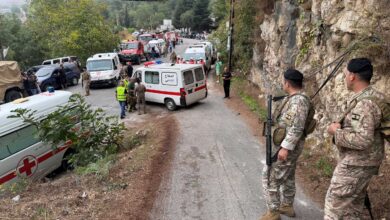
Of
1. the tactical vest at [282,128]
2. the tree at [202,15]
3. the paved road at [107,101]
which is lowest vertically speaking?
the paved road at [107,101]

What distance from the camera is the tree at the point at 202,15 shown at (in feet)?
249

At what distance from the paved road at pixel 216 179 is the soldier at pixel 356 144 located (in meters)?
1.44

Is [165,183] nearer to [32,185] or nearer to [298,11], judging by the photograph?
[32,185]

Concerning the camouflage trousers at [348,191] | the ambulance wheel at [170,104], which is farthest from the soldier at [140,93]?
the camouflage trousers at [348,191]

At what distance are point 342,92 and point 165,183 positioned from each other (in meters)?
3.96

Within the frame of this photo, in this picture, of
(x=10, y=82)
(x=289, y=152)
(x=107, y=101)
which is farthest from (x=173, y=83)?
(x=289, y=152)

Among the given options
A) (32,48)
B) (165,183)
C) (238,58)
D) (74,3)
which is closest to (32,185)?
(165,183)

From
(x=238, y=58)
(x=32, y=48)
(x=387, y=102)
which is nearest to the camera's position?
(x=387, y=102)

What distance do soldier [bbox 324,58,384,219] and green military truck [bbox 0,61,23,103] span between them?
18.0 m

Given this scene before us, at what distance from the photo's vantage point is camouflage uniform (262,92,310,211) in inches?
169

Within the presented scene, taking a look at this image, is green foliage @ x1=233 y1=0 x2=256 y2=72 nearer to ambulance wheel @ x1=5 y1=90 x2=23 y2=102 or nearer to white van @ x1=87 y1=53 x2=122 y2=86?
white van @ x1=87 y1=53 x2=122 y2=86

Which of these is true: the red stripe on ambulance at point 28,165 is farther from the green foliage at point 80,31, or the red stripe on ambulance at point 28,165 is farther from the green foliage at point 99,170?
the green foliage at point 80,31

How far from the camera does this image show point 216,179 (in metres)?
7.10

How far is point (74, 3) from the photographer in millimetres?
35281
